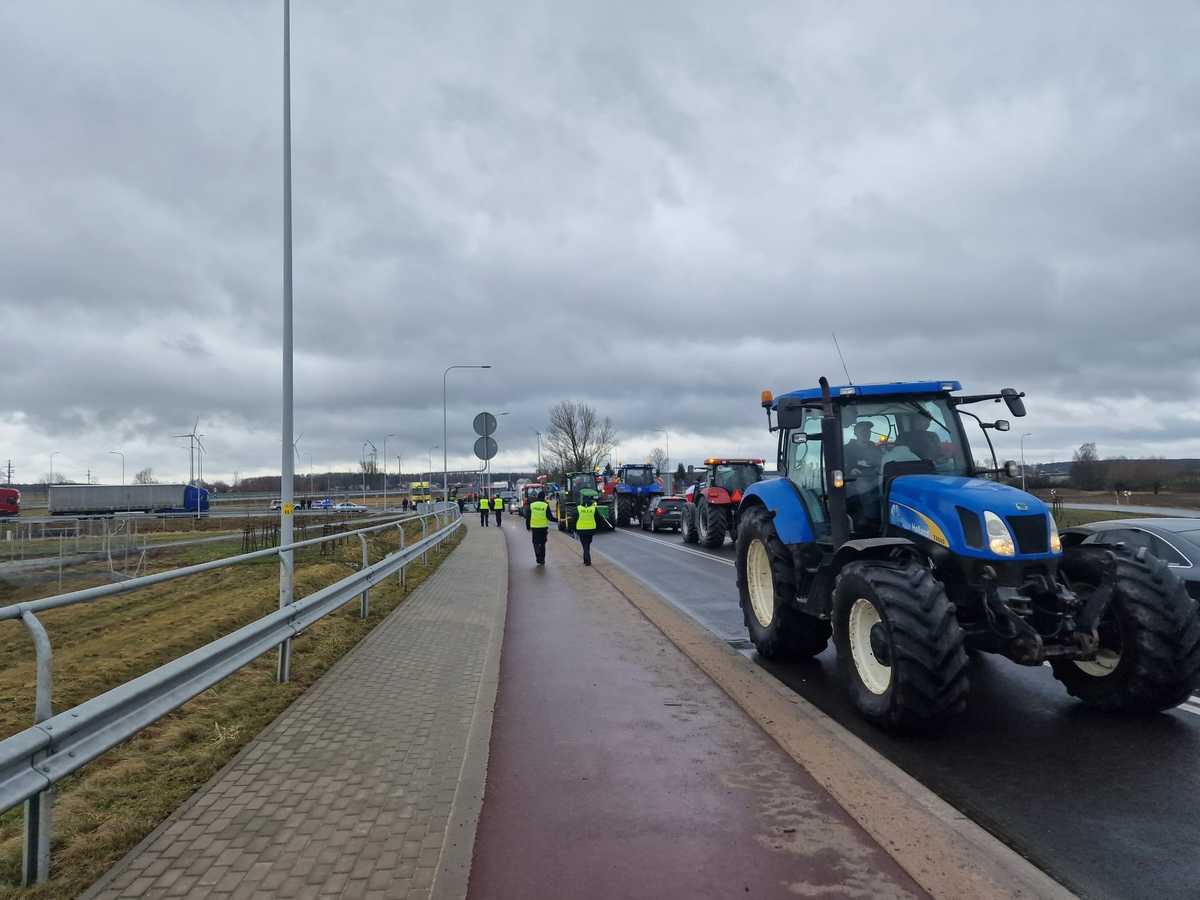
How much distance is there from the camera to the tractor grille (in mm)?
5141

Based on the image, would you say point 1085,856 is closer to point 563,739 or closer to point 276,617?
point 563,739

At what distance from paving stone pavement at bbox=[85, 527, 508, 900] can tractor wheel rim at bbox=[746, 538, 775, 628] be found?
2.80 m

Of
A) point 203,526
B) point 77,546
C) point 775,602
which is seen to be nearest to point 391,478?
point 203,526

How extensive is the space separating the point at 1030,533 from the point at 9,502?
66960mm

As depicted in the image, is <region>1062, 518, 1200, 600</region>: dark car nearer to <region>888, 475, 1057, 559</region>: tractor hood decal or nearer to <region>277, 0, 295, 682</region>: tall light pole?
<region>888, 475, 1057, 559</region>: tractor hood decal

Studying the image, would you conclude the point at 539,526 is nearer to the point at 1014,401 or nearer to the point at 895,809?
the point at 1014,401

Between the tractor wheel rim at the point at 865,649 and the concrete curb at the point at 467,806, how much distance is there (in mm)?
2615

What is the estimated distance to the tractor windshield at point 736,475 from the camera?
21.7 m

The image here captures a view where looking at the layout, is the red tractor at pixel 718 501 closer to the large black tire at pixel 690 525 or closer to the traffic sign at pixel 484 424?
the large black tire at pixel 690 525

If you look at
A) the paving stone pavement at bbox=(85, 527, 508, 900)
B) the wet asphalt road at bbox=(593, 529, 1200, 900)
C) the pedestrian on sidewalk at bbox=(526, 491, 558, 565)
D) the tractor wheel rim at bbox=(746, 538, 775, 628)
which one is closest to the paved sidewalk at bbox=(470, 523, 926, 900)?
the paving stone pavement at bbox=(85, 527, 508, 900)

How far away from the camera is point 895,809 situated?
395 centimetres

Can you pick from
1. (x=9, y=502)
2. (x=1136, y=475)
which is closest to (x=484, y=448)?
(x=1136, y=475)

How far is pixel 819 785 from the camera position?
14.1ft

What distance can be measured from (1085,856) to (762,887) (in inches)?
60.1
